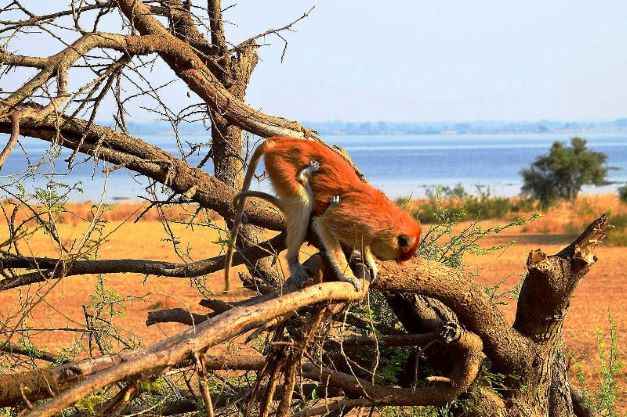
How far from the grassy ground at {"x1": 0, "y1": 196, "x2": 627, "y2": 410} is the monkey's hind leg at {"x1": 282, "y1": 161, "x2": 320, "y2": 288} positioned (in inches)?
34.9

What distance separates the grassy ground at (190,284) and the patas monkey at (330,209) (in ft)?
3.31

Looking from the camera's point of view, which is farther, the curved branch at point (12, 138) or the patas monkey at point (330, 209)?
the patas monkey at point (330, 209)

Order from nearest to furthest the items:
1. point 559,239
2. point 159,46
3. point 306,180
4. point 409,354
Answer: point 306,180
point 159,46
point 409,354
point 559,239

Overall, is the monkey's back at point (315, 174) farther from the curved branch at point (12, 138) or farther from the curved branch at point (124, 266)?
the curved branch at point (12, 138)

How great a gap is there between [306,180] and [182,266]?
5.62ft

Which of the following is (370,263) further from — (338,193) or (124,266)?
(124,266)

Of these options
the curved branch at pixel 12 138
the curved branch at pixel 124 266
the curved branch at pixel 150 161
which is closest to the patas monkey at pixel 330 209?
the curved branch at pixel 124 266

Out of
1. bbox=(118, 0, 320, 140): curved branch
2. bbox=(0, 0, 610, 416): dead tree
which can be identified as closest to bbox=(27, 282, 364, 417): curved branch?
bbox=(0, 0, 610, 416): dead tree

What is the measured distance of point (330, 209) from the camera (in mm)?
5309

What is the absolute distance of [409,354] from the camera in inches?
Answer: 276

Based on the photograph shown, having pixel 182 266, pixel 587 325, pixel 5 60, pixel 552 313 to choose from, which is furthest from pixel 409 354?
pixel 587 325

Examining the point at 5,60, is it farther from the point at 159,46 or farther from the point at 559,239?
the point at 559,239

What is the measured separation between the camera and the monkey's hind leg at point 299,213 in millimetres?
5363

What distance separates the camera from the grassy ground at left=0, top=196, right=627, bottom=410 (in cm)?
1219
